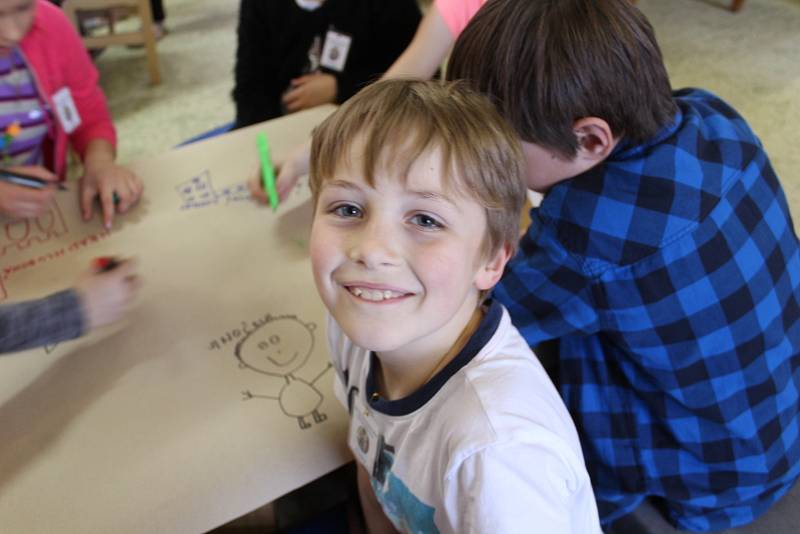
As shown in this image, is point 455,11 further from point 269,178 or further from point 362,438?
point 362,438

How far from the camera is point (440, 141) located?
0.53 meters

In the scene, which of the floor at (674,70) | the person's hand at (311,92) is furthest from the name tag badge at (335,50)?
the floor at (674,70)

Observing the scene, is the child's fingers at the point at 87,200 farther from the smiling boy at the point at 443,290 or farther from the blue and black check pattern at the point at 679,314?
the blue and black check pattern at the point at 679,314

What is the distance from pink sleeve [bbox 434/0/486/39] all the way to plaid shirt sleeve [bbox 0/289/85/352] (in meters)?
0.81

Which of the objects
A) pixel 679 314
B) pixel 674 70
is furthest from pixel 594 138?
pixel 674 70

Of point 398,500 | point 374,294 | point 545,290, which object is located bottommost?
point 398,500

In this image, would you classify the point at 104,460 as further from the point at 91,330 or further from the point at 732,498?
the point at 732,498

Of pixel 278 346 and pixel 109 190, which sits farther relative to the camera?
pixel 109 190

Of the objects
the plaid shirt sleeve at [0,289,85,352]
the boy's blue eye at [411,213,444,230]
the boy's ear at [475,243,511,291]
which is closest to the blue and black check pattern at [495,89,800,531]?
the boy's ear at [475,243,511,291]

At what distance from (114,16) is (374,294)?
2.45 metres

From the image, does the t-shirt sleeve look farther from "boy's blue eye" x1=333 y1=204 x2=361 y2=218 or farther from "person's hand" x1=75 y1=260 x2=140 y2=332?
"person's hand" x1=75 y1=260 x2=140 y2=332

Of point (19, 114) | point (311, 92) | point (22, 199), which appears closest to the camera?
point (22, 199)

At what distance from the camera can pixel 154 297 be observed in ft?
2.66

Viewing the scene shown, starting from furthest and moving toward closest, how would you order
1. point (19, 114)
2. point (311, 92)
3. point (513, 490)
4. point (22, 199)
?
point (311, 92) → point (19, 114) → point (22, 199) → point (513, 490)
